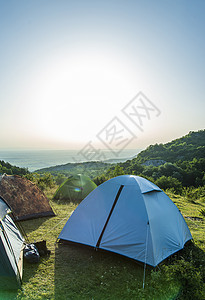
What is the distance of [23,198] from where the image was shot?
21.7 ft

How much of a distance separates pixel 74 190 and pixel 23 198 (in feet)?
10.7

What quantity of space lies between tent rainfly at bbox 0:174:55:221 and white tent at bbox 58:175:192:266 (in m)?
2.50

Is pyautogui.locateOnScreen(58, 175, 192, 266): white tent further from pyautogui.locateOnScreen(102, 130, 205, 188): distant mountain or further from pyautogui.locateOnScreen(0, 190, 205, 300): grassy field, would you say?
pyautogui.locateOnScreen(102, 130, 205, 188): distant mountain

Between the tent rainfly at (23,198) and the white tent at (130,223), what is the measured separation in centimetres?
250

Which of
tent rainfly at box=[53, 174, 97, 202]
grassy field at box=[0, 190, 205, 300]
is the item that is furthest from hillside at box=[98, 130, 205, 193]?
grassy field at box=[0, 190, 205, 300]

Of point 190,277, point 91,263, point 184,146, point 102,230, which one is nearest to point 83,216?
point 102,230

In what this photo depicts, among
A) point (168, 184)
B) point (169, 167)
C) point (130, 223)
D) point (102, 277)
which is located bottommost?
point (169, 167)

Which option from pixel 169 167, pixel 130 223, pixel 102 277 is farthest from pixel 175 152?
pixel 102 277

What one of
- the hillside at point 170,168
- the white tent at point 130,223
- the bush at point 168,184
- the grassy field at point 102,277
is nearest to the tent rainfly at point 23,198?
the grassy field at point 102,277

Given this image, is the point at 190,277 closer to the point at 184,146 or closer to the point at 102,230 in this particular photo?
the point at 102,230

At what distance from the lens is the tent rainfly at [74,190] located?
31.1ft

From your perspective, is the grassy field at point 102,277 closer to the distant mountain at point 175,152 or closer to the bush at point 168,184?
the bush at point 168,184

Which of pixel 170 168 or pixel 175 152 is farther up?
pixel 170 168

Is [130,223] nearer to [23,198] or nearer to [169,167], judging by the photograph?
[23,198]
